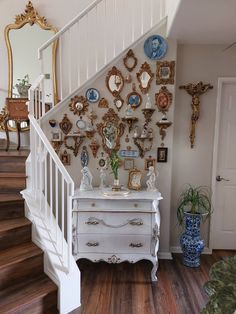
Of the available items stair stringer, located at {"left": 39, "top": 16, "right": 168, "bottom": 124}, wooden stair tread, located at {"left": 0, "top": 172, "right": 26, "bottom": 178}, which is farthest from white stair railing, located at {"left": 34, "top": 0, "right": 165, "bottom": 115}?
wooden stair tread, located at {"left": 0, "top": 172, "right": 26, "bottom": 178}

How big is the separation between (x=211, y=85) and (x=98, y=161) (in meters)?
1.64

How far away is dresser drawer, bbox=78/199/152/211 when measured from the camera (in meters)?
2.59

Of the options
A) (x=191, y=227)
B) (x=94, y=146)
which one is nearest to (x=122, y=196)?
(x=94, y=146)

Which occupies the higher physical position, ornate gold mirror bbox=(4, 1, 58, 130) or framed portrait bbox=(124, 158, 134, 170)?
ornate gold mirror bbox=(4, 1, 58, 130)

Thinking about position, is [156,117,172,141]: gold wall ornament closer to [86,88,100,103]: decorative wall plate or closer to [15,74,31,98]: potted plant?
[86,88,100,103]: decorative wall plate

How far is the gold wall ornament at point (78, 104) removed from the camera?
294cm

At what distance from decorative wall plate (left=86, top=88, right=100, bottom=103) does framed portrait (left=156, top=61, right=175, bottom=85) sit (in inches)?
28.2

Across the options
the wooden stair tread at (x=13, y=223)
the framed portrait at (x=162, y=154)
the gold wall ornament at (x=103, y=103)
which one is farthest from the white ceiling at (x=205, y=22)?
the wooden stair tread at (x=13, y=223)

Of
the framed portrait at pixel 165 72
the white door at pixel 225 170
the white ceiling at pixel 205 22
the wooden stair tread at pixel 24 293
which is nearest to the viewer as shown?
the wooden stair tread at pixel 24 293

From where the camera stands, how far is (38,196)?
8.34 feet

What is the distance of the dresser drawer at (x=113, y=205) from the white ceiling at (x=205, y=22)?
1.77 metres

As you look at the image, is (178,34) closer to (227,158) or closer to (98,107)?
(98,107)

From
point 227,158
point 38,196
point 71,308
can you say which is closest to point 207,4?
point 227,158

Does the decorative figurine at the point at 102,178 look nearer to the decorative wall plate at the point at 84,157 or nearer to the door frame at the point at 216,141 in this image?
the decorative wall plate at the point at 84,157
